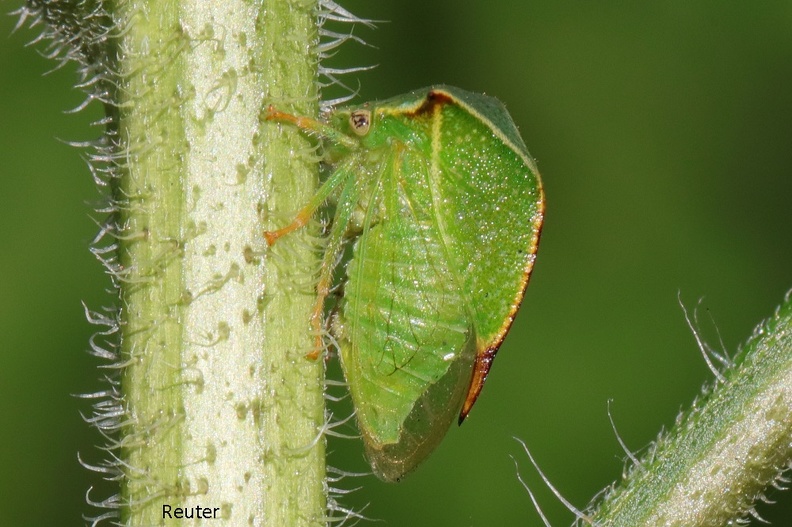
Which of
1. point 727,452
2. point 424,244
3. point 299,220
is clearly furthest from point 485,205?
point 727,452

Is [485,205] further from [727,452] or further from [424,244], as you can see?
[727,452]

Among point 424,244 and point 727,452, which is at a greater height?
point 424,244

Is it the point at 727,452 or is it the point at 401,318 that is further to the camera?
the point at 401,318

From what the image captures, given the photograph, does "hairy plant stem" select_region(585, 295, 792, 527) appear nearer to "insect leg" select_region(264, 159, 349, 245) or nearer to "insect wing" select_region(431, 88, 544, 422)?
"insect wing" select_region(431, 88, 544, 422)

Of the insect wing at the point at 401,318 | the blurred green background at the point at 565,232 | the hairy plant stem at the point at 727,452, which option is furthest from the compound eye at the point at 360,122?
the blurred green background at the point at 565,232

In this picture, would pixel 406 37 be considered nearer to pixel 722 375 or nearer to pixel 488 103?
pixel 488 103

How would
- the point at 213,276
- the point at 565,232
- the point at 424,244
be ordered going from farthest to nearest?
the point at 565,232
the point at 424,244
the point at 213,276
